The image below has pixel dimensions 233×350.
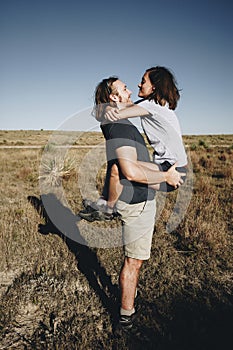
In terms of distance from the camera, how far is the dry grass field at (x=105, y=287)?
2.40m

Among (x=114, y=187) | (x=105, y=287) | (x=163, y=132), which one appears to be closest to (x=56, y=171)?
(x=105, y=287)

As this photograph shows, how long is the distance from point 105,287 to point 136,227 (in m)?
1.25

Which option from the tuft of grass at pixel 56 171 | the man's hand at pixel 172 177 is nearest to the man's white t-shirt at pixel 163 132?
the man's hand at pixel 172 177

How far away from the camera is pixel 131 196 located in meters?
2.28

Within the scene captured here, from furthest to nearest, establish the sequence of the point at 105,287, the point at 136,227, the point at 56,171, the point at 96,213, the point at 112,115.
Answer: the point at 56,171 < the point at 105,287 < the point at 96,213 < the point at 136,227 < the point at 112,115

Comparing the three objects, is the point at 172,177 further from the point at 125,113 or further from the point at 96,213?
the point at 96,213

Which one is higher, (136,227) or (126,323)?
(136,227)

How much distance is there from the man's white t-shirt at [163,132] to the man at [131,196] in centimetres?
24

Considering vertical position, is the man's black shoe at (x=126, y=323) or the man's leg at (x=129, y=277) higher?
the man's leg at (x=129, y=277)

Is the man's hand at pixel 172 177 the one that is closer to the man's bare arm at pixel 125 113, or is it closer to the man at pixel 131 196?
the man at pixel 131 196

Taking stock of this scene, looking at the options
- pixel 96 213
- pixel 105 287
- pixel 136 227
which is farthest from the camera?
pixel 105 287

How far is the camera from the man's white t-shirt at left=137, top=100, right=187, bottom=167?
2346 mm

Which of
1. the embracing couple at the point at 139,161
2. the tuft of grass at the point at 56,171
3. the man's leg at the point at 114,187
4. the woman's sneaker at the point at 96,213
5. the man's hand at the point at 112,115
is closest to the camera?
the man's hand at the point at 112,115

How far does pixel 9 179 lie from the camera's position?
9375 millimetres
